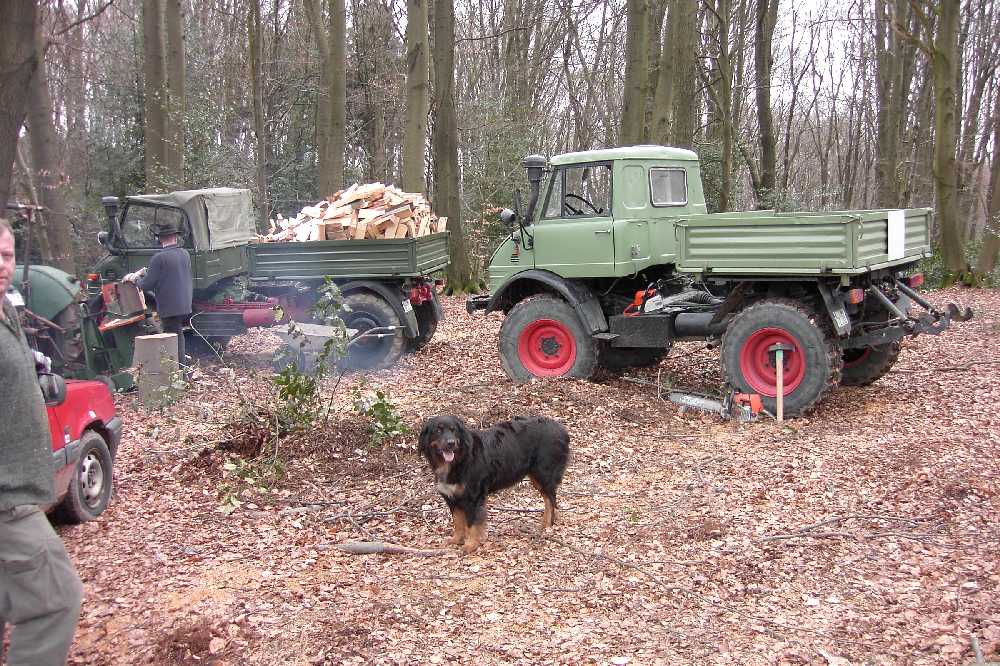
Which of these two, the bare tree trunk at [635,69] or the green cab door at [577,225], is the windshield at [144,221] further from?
the bare tree trunk at [635,69]

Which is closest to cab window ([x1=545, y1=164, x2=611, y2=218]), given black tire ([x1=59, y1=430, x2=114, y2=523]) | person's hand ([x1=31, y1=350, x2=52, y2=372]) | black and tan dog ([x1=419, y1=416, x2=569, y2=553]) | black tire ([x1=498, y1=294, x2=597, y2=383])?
black tire ([x1=498, y1=294, x2=597, y2=383])

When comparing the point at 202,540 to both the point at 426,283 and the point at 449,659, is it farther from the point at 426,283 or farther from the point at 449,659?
the point at 426,283

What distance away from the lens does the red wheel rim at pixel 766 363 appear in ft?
26.6

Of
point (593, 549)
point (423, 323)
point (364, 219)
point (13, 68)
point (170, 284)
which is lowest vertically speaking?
point (593, 549)

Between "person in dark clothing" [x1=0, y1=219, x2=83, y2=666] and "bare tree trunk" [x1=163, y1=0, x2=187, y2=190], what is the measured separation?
1393 cm

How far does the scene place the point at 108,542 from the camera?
548 cm

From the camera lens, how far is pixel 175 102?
666 inches

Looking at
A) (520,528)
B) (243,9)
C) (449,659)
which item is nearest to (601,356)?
(520,528)

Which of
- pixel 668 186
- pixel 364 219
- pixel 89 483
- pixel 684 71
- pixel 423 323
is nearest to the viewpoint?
pixel 89 483

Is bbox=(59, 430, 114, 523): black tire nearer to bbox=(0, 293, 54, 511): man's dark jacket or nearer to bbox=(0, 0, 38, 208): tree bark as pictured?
bbox=(0, 0, 38, 208): tree bark

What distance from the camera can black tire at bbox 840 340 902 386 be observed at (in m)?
8.96

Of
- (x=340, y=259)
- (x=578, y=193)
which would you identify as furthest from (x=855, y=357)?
(x=340, y=259)

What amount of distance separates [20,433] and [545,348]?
23.3ft

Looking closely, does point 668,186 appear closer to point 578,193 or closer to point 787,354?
point 578,193
